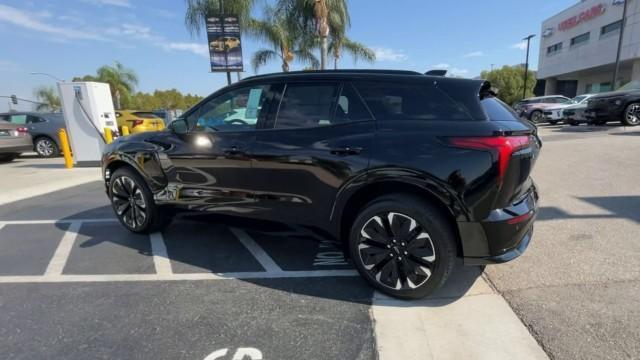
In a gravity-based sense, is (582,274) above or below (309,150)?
below

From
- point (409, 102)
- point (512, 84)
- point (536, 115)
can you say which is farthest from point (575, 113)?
point (512, 84)

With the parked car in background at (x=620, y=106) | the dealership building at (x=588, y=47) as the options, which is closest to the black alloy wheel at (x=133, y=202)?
the parked car in background at (x=620, y=106)

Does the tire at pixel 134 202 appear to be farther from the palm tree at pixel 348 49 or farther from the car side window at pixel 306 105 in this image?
the palm tree at pixel 348 49

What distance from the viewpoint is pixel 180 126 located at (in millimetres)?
3652

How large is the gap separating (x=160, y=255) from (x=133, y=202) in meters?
0.82

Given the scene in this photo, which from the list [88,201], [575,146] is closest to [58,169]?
[88,201]

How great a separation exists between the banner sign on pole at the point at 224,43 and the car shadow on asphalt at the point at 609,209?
13.1 m

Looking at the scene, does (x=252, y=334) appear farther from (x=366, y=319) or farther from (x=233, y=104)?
(x=233, y=104)

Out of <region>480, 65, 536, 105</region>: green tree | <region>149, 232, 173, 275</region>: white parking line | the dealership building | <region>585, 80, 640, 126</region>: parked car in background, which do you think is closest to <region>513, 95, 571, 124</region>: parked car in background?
<region>585, 80, 640, 126</region>: parked car in background

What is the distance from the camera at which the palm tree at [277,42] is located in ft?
65.2

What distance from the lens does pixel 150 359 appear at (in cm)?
221

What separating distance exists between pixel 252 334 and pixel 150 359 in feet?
2.09

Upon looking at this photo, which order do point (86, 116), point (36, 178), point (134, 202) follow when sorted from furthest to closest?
point (86, 116) → point (36, 178) → point (134, 202)

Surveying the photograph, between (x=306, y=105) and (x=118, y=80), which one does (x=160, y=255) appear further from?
(x=118, y=80)
